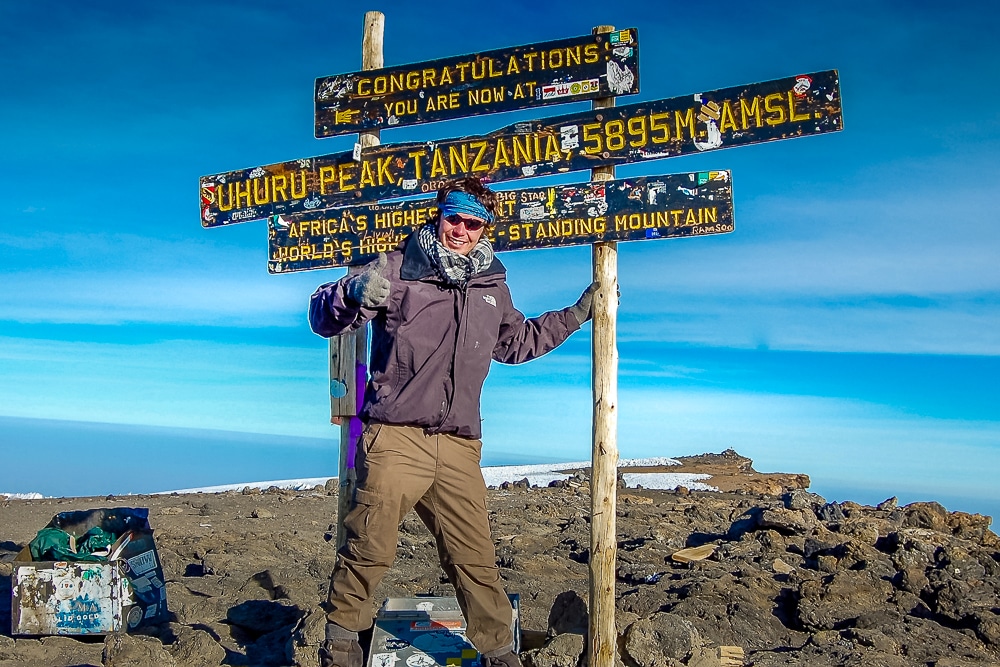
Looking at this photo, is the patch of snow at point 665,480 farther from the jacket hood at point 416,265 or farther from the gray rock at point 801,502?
the jacket hood at point 416,265

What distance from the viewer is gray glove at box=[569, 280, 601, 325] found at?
491 centimetres

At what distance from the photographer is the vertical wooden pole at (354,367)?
586 centimetres

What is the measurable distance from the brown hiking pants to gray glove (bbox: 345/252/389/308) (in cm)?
54

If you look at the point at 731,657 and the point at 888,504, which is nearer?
the point at 731,657

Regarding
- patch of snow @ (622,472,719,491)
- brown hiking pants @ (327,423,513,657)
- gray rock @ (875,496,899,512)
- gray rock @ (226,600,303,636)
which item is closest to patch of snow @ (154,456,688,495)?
patch of snow @ (622,472,719,491)

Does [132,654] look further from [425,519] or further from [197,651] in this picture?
[425,519]

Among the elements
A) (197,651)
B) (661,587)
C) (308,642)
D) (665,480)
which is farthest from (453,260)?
(665,480)

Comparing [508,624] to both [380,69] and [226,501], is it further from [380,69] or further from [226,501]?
[226,501]

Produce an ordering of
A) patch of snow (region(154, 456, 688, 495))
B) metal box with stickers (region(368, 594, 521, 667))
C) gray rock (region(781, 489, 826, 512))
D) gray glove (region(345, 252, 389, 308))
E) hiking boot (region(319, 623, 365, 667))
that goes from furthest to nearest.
A: patch of snow (region(154, 456, 688, 495))
gray rock (region(781, 489, 826, 512))
metal box with stickers (region(368, 594, 521, 667))
hiking boot (region(319, 623, 365, 667))
gray glove (region(345, 252, 389, 308))

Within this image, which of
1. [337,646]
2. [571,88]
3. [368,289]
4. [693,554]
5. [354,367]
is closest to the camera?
[368,289]

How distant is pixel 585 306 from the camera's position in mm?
4977

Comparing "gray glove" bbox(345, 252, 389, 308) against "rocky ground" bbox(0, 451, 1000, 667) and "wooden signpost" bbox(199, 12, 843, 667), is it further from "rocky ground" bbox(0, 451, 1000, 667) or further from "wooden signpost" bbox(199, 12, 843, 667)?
"rocky ground" bbox(0, 451, 1000, 667)

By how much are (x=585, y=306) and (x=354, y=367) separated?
181 centimetres

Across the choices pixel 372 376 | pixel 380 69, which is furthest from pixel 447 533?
pixel 380 69
